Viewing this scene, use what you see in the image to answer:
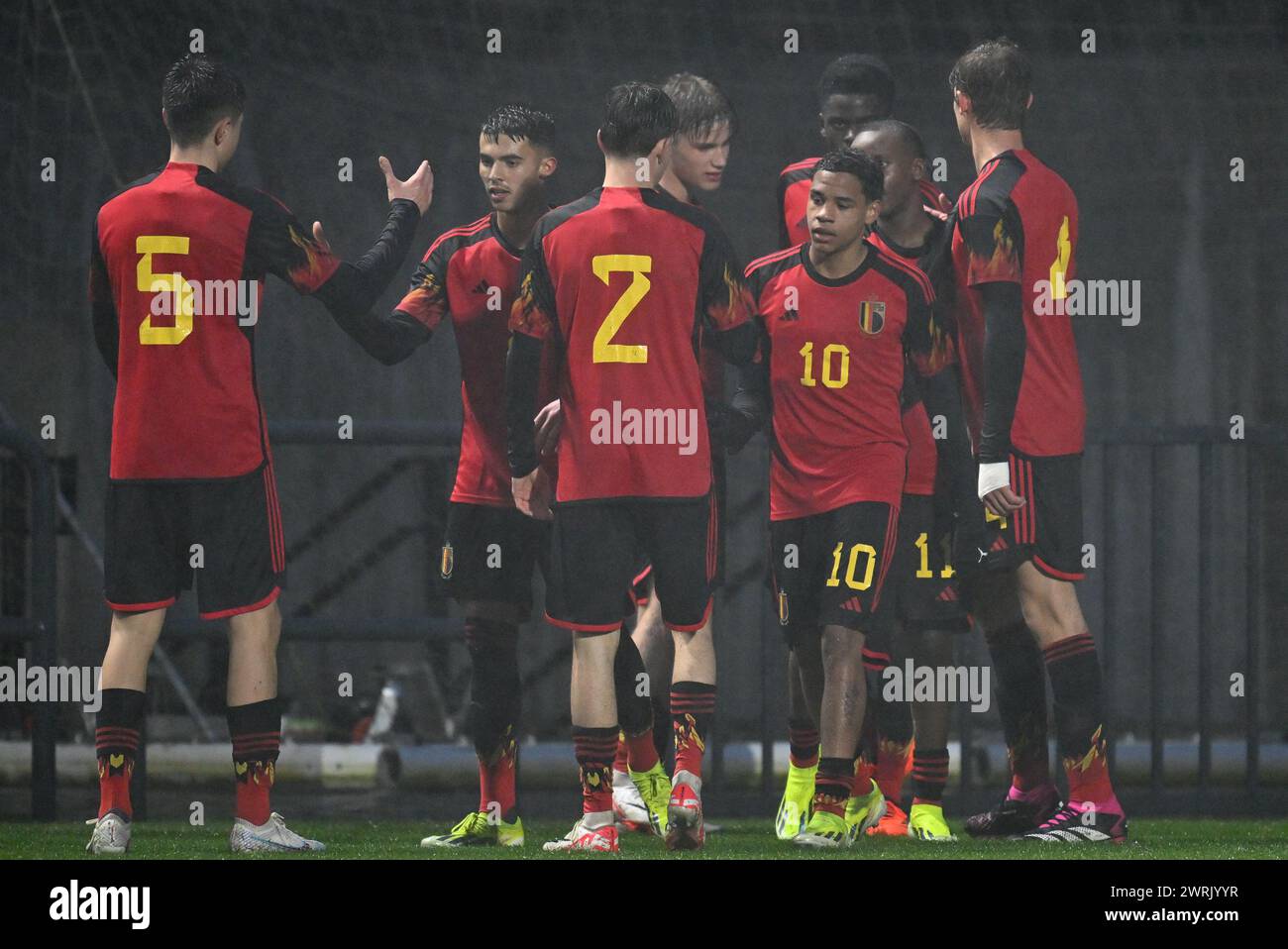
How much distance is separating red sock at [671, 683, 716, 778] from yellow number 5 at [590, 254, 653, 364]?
84cm

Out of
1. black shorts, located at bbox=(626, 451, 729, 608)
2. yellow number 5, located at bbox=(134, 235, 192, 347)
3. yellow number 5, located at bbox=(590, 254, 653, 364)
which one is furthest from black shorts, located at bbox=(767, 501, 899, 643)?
yellow number 5, located at bbox=(134, 235, 192, 347)

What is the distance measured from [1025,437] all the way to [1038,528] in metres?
0.24

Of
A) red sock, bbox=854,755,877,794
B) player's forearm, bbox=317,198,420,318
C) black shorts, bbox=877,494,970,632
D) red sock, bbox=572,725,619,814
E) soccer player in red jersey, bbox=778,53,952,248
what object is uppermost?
soccer player in red jersey, bbox=778,53,952,248

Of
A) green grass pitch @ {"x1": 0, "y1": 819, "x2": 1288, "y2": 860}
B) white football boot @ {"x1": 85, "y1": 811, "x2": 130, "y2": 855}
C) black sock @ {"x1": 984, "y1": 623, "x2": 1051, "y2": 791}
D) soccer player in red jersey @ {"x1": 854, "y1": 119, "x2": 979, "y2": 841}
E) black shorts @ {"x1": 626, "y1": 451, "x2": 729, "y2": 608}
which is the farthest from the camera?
soccer player in red jersey @ {"x1": 854, "y1": 119, "x2": 979, "y2": 841}

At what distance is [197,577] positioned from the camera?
4922mm

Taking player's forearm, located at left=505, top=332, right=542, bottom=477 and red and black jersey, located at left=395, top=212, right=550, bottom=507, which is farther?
red and black jersey, located at left=395, top=212, right=550, bottom=507

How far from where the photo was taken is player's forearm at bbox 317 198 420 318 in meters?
5.05

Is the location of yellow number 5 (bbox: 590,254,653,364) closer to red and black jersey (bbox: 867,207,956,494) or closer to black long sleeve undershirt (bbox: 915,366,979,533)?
red and black jersey (bbox: 867,207,956,494)

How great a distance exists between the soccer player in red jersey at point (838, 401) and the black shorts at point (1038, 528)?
0.94ft

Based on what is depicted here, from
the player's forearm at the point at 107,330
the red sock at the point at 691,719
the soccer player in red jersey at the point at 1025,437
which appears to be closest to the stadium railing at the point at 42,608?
the player's forearm at the point at 107,330

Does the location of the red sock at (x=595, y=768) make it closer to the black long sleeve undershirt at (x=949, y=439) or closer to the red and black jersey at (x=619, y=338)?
the red and black jersey at (x=619, y=338)

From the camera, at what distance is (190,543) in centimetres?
493

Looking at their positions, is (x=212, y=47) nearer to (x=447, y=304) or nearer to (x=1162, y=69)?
(x=447, y=304)

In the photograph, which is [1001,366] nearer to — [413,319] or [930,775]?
[930,775]
